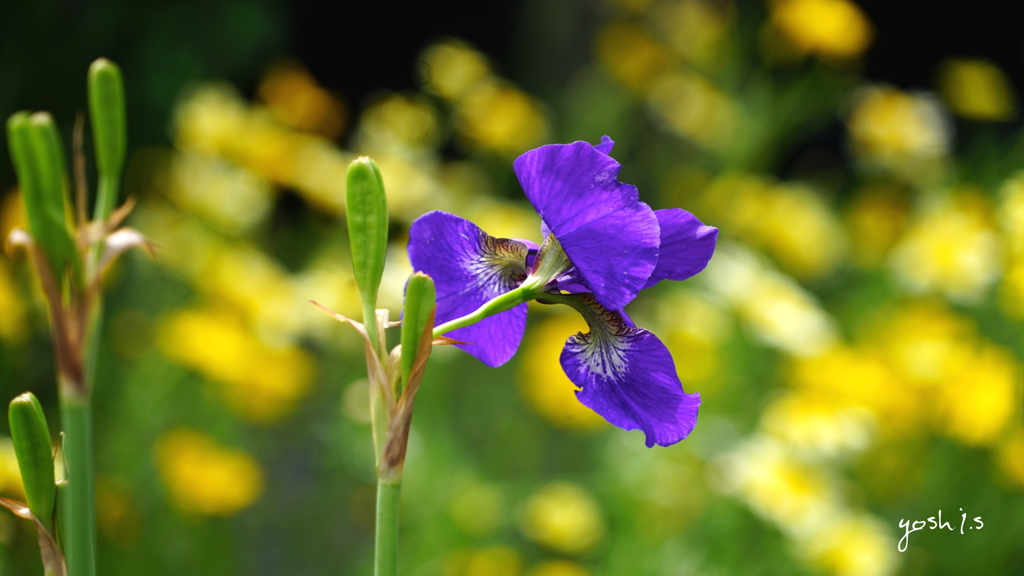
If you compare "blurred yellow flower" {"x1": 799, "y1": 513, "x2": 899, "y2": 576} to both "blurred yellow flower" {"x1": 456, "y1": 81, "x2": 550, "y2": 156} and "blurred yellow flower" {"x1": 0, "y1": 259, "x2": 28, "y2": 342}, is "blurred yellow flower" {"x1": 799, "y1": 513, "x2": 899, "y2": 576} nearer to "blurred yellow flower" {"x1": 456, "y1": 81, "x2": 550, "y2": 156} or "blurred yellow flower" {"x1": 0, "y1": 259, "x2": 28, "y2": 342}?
"blurred yellow flower" {"x1": 456, "y1": 81, "x2": 550, "y2": 156}

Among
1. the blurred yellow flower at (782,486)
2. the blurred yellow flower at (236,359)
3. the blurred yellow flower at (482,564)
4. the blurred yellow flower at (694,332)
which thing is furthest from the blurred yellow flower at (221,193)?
the blurred yellow flower at (782,486)

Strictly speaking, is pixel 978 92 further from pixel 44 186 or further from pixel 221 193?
pixel 44 186

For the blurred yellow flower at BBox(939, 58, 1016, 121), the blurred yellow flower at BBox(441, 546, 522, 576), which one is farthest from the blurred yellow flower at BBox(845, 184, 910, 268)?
the blurred yellow flower at BBox(441, 546, 522, 576)

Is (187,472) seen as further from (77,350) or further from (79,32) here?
(79,32)

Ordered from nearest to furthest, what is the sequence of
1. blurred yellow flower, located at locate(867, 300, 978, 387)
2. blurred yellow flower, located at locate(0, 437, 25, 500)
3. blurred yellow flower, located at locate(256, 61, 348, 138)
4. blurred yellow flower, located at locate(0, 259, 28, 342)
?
blurred yellow flower, located at locate(0, 437, 25, 500)
blurred yellow flower, located at locate(0, 259, 28, 342)
blurred yellow flower, located at locate(867, 300, 978, 387)
blurred yellow flower, located at locate(256, 61, 348, 138)

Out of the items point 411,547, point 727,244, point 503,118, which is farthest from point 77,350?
point 727,244
